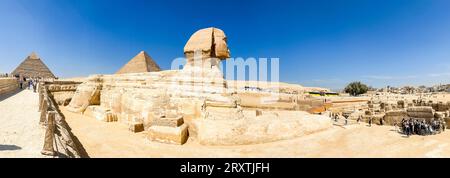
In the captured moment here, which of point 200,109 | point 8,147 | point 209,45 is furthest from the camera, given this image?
point 209,45

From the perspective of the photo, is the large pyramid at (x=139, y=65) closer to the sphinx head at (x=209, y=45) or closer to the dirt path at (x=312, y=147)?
the sphinx head at (x=209, y=45)

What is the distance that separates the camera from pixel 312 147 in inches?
304

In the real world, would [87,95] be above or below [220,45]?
below

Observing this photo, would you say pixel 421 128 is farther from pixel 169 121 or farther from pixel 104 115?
pixel 104 115

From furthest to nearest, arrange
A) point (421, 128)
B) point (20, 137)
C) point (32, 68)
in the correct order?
1. point (32, 68)
2. point (421, 128)
3. point (20, 137)

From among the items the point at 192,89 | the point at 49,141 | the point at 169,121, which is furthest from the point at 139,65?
the point at 49,141

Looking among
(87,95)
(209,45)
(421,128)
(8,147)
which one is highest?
(209,45)

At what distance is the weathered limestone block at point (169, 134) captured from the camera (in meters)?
8.54

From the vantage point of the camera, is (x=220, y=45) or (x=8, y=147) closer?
(x=8, y=147)

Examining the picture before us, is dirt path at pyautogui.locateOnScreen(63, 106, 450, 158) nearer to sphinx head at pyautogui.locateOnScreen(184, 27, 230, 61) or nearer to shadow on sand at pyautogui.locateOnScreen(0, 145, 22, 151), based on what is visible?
shadow on sand at pyautogui.locateOnScreen(0, 145, 22, 151)

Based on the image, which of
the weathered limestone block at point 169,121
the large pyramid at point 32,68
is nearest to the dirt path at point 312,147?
the weathered limestone block at point 169,121

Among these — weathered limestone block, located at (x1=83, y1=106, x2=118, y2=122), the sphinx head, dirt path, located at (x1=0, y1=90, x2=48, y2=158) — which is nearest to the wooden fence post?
dirt path, located at (x1=0, y1=90, x2=48, y2=158)

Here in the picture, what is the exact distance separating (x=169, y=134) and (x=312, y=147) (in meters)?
5.00
